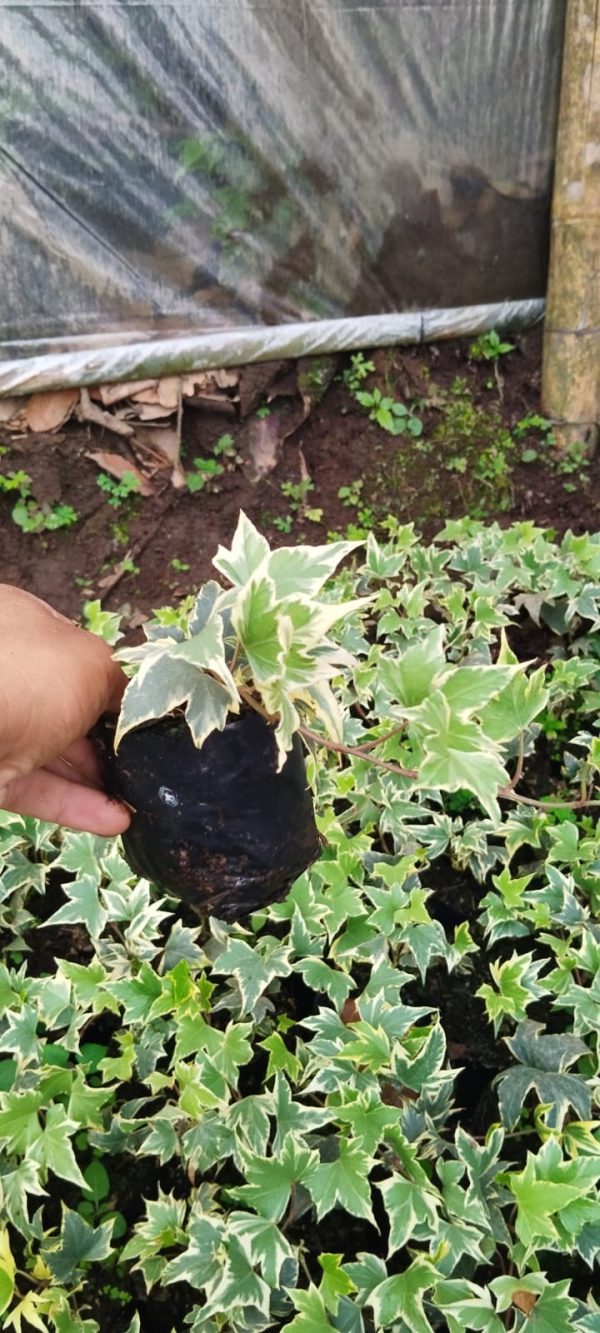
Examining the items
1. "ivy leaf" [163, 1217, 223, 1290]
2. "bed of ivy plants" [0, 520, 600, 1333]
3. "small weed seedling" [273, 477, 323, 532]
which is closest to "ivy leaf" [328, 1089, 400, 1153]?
"bed of ivy plants" [0, 520, 600, 1333]

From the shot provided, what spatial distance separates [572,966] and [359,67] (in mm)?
3244

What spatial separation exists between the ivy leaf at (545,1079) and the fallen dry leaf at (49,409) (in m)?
2.87

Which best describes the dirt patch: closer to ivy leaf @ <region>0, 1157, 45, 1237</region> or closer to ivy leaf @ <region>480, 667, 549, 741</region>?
ivy leaf @ <region>0, 1157, 45, 1237</region>

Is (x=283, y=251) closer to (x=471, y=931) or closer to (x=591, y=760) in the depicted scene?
(x=591, y=760)

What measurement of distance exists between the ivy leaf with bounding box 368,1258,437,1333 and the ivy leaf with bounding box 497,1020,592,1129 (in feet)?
0.88

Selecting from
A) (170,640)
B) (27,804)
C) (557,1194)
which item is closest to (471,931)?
(557,1194)

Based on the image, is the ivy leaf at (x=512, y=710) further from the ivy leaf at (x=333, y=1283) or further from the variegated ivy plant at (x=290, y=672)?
the ivy leaf at (x=333, y=1283)

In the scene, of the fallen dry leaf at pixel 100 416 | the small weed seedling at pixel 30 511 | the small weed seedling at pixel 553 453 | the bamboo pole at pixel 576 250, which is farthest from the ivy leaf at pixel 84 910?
the bamboo pole at pixel 576 250

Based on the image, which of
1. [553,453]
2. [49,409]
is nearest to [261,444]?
[49,409]

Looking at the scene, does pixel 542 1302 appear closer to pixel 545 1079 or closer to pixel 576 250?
pixel 545 1079

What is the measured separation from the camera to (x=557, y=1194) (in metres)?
1.10

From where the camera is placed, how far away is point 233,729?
107cm

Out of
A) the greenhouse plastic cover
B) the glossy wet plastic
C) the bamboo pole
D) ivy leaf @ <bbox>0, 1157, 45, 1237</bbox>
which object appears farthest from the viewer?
the bamboo pole

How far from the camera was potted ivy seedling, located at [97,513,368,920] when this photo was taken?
883 millimetres
